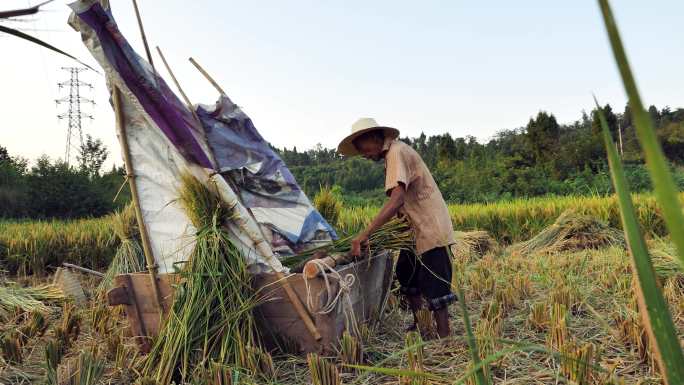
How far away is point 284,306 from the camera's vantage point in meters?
2.79

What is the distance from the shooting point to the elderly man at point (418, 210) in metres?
2.94

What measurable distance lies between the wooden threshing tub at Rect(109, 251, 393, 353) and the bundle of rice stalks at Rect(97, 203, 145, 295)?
1.33 metres

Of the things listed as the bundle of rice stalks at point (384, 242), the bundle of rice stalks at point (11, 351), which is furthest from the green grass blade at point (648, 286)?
the bundle of rice stalks at point (11, 351)

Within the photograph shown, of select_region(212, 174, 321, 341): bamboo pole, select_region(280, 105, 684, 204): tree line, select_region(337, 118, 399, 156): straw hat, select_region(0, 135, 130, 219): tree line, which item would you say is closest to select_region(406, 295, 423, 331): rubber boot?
select_region(212, 174, 321, 341): bamboo pole

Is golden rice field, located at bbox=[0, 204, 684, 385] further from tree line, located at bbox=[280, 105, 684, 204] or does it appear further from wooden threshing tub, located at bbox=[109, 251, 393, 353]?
tree line, located at bbox=[280, 105, 684, 204]

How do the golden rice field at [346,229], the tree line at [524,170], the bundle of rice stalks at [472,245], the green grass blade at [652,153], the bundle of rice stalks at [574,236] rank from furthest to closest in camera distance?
1. the tree line at [524,170]
2. the golden rice field at [346,229]
3. the bundle of rice stalks at [574,236]
4. the bundle of rice stalks at [472,245]
5. the green grass blade at [652,153]

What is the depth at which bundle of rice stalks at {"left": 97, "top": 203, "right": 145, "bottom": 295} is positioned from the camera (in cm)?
436

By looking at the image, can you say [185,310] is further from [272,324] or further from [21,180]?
[21,180]

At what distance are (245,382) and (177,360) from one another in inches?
18.8

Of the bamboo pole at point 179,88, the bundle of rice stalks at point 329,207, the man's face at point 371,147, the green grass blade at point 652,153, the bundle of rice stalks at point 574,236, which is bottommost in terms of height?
the bundle of rice stalks at point 574,236

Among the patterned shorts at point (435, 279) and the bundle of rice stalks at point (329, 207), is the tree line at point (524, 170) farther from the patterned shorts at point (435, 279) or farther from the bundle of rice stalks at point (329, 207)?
the patterned shorts at point (435, 279)

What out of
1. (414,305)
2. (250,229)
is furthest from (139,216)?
(414,305)

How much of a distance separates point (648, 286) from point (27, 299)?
5328mm

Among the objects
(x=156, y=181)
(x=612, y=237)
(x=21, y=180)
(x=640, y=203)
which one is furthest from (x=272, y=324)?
(x=21, y=180)
